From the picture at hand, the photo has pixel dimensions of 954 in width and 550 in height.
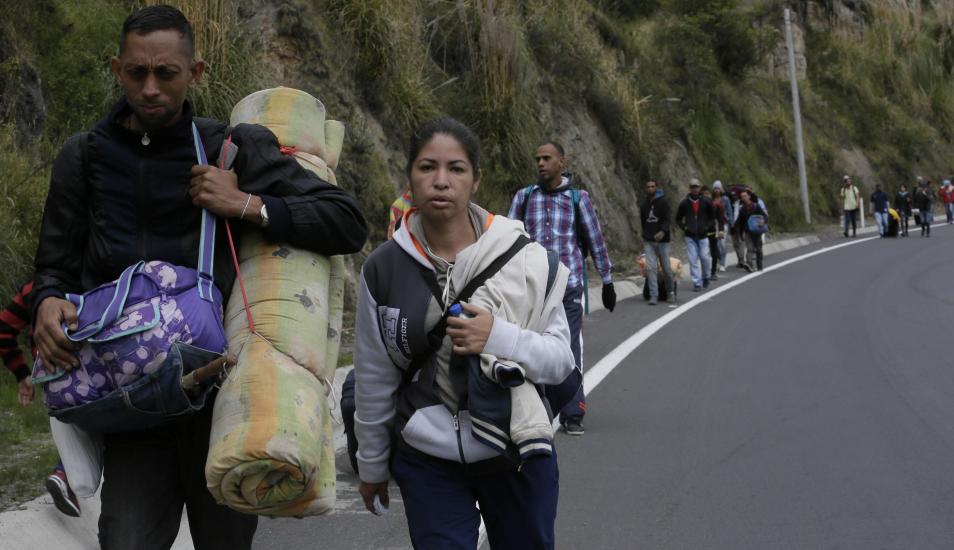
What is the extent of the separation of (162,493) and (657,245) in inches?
588

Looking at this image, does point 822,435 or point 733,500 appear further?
point 822,435

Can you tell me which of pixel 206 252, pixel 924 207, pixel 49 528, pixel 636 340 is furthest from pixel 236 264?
pixel 924 207

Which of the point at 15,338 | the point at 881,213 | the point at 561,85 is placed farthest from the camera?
the point at 881,213

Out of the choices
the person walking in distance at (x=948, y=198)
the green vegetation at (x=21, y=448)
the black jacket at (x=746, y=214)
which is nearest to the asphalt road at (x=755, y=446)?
the green vegetation at (x=21, y=448)

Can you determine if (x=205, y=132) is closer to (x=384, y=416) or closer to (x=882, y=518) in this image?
(x=384, y=416)

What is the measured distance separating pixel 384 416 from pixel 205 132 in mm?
951

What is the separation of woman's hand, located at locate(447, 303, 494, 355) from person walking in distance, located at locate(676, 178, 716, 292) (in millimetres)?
16981

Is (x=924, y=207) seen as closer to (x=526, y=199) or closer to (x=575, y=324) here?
(x=526, y=199)

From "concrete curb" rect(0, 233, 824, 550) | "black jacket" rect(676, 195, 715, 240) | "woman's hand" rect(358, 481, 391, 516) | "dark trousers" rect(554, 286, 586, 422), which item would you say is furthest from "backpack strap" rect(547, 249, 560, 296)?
"black jacket" rect(676, 195, 715, 240)

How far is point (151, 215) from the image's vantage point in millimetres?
3238

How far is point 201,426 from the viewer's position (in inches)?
131

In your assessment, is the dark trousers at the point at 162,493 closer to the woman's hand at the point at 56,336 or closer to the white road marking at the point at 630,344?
the woman's hand at the point at 56,336

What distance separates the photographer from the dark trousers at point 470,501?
11.1 ft

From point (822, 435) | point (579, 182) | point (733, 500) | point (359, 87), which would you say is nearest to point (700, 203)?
point (579, 182)
